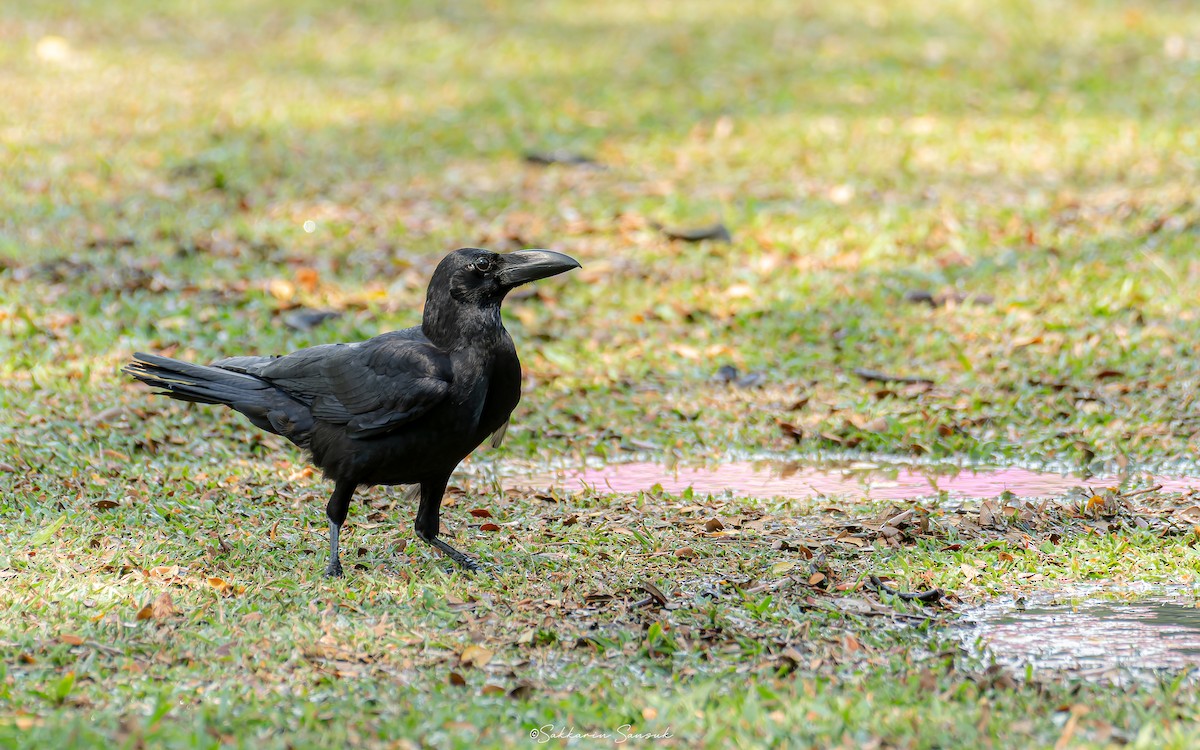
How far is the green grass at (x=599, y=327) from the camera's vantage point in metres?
4.03

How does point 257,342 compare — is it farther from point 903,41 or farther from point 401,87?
point 903,41

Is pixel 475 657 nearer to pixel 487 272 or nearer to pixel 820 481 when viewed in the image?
pixel 487 272

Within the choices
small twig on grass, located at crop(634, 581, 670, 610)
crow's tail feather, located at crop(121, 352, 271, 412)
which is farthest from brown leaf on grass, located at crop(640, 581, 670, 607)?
crow's tail feather, located at crop(121, 352, 271, 412)

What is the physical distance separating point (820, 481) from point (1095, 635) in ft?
6.54

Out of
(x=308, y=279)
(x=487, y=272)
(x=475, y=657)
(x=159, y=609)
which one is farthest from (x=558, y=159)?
(x=475, y=657)

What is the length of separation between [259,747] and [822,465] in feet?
11.8

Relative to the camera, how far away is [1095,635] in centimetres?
438

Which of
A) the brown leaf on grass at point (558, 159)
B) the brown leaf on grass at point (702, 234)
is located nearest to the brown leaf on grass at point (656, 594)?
the brown leaf on grass at point (702, 234)

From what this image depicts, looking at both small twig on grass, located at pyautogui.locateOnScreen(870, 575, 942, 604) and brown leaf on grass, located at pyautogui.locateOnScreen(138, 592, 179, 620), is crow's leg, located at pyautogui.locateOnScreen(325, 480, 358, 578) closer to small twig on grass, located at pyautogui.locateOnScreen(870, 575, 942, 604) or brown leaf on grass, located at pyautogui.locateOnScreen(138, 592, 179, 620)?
brown leaf on grass, located at pyautogui.locateOnScreen(138, 592, 179, 620)

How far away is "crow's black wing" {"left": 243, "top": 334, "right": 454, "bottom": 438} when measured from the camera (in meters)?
4.87

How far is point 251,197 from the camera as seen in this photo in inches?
399

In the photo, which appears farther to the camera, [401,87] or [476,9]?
[476,9]

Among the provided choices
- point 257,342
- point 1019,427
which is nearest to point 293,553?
point 257,342

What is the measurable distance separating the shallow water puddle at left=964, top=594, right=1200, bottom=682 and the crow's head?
2013 mm
